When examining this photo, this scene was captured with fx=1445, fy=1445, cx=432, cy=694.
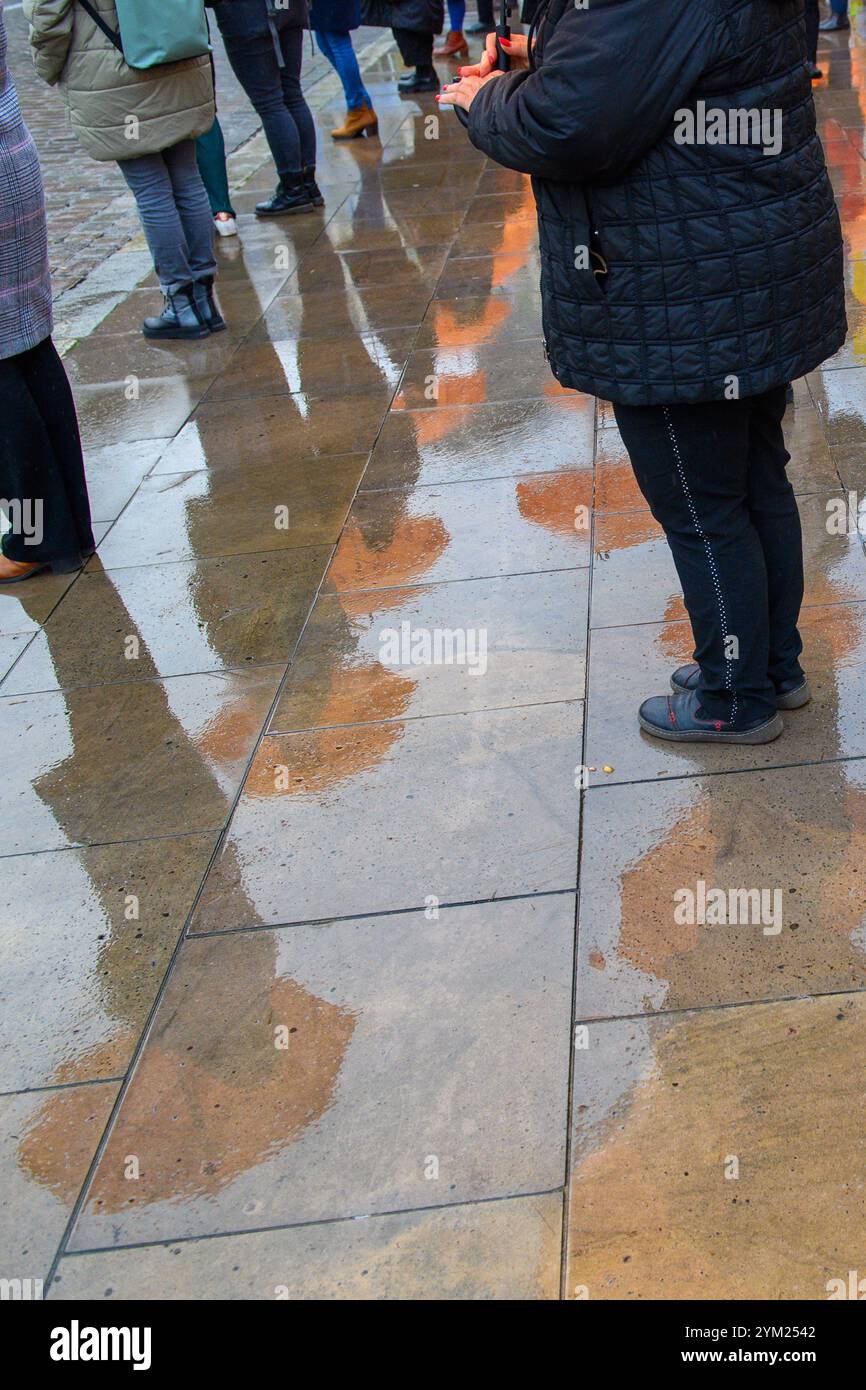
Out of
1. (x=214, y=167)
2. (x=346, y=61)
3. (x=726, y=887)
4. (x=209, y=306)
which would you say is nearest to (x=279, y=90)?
(x=214, y=167)

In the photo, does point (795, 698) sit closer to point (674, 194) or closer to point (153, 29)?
point (674, 194)

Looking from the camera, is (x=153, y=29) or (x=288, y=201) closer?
(x=153, y=29)

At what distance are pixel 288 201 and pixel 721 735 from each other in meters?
7.04

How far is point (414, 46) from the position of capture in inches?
501

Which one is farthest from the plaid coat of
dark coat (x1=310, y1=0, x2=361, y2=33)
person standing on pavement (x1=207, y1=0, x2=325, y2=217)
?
dark coat (x1=310, y1=0, x2=361, y2=33)

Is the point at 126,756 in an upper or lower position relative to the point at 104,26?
lower

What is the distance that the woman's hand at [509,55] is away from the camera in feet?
10.3

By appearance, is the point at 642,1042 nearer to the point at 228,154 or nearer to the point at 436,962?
the point at 436,962

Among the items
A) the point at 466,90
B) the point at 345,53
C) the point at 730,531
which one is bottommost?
the point at 345,53

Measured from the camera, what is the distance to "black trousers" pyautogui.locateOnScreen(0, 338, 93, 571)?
491cm

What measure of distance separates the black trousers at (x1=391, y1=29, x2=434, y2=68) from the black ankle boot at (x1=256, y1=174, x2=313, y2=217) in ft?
12.1

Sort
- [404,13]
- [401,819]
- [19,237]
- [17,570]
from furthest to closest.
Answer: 1. [404,13]
2. [17,570]
3. [19,237]
4. [401,819]

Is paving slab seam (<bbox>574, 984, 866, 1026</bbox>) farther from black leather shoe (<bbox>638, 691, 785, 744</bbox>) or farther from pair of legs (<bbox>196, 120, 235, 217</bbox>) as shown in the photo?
pair of legs (<bbox>196, 120, 235, 217</bbox>)

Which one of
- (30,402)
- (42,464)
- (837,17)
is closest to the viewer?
(30,402)
